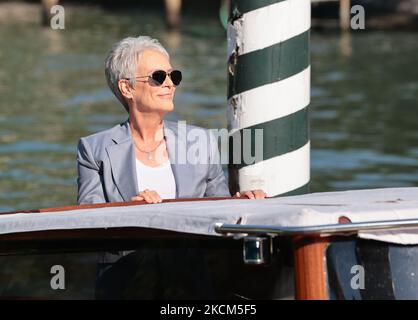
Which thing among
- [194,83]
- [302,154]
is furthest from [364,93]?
[302,154]

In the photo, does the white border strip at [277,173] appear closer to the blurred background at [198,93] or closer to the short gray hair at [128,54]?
the short gray hair at [128,54]

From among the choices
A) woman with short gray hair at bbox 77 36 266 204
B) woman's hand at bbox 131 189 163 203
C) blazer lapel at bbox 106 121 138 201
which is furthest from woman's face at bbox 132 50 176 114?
woman's hand at bbox 131 189 163 203

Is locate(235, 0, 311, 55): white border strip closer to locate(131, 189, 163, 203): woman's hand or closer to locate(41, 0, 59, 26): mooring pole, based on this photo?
locate(131, 189, 163, 203): woman's hand

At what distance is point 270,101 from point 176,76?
0.75 metres

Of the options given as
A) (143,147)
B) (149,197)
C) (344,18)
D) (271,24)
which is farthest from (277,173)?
(344,18)

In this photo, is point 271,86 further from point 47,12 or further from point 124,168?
point 47,12

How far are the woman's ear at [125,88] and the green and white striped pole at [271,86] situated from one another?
2.33 feet

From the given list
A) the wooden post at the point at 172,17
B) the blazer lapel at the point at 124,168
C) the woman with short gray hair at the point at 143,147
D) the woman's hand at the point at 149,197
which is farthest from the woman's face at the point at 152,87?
the wooden post at the point at 172,17

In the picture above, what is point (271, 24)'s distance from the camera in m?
4.82

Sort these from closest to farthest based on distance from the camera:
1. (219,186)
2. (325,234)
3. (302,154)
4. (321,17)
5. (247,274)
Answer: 1. (325,234)
2. (247,274)
3. (219,186)
4. (302,154)
5. (321,17)
